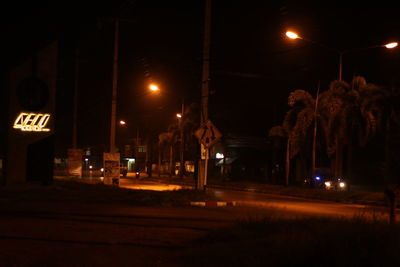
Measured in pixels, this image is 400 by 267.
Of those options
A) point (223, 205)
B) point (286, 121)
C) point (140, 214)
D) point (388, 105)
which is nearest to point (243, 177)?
point (286, 121)

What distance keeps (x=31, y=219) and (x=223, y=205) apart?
340 inches

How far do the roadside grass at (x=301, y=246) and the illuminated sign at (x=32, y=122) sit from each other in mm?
18840

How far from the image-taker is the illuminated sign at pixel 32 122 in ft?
86.3

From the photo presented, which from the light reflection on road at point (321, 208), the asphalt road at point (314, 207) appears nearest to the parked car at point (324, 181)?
the asphalt road at point (314, 207)

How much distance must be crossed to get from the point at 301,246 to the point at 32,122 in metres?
22.1

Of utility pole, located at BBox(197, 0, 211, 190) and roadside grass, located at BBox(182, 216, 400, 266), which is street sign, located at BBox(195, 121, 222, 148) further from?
roadside grass, located at BBox(182, 216, 400, 266)

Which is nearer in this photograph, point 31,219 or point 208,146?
point 31,219

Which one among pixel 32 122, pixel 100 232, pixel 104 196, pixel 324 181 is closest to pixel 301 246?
pixel 100 232

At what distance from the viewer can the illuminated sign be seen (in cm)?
2630

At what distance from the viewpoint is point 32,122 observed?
26.6 meters

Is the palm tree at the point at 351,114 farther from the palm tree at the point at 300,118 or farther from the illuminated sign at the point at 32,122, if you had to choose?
the illuminated sign at the point at 32,122

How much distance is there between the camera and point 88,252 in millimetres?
9234

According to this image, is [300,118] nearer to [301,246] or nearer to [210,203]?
[210,203]

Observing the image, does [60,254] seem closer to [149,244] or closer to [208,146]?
[149,244]
